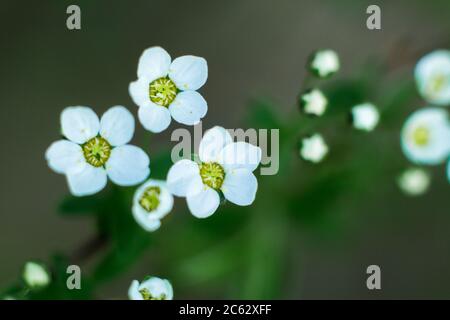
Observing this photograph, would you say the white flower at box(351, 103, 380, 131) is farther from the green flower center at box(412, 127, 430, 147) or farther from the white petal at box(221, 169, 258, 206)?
the white petal at box(221, 169, 258, 206)

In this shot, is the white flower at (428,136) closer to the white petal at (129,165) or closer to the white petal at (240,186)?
the white petal at (240,186)

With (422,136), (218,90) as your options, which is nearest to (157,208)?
(422,136)

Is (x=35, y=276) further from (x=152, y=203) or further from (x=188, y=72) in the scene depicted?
(x=188, y=72)

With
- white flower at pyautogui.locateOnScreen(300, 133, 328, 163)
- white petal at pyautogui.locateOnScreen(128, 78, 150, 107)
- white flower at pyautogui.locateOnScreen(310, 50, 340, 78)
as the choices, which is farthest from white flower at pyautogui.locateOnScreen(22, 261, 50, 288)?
white flower at pyautogui.locateOnScreen(310, 50, 340, 78)

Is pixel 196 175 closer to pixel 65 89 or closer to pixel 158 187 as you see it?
pixel 158 187

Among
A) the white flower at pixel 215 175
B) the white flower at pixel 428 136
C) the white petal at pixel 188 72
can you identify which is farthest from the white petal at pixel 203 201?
the white flower at pixel 428 136
